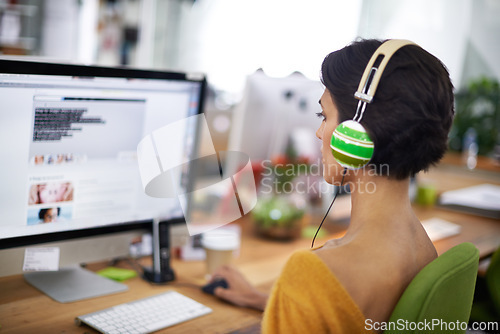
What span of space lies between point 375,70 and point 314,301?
1.25ft

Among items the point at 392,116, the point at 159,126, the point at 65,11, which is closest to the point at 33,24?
the point at 65,11

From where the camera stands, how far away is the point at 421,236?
934 millimetres

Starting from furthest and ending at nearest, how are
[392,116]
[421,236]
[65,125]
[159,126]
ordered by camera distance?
1. [159,126]
2. [65,125]
3. [421,236]
4. [392,116]

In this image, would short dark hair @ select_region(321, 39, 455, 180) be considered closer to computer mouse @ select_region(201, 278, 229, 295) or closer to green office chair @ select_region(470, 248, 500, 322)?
computer mouse @ select_region(201, 278, 229, 295)

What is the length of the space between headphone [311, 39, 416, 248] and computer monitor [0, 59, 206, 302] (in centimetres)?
60

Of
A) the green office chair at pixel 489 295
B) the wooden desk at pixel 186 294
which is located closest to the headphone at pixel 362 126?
the wooden desk at pixel 186 294

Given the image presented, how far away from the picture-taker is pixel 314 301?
2.55 feet

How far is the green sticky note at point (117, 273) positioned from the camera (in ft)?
4.40

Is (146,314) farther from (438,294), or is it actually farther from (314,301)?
(438,294)

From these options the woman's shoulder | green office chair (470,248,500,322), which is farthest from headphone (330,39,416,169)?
green office chair (470,248,500,322)

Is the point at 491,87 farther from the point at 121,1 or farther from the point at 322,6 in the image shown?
the point at 121,1

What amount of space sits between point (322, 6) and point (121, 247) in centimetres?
419

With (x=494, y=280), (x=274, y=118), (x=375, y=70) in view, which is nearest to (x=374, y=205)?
(x=375, y=70)

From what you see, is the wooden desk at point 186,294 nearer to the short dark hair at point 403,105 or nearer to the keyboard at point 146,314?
the keyboard at point 146,314
